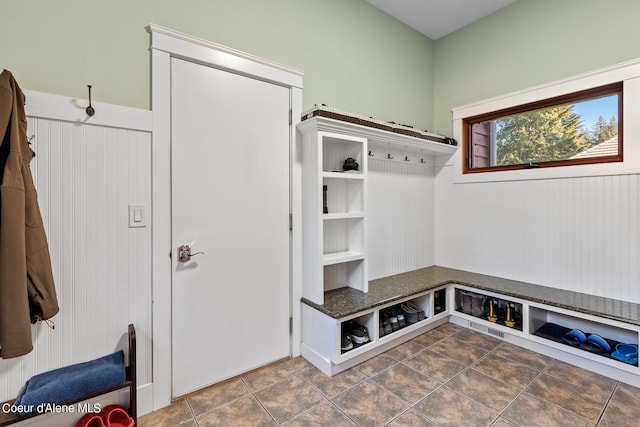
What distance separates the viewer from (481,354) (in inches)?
94.6

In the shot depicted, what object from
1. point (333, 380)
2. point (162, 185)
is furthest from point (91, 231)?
point (333, 380)

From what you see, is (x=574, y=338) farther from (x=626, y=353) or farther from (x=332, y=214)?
(x=332, y=214)

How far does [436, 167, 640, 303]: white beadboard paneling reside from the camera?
237cm

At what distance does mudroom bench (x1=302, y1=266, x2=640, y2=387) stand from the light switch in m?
1.29

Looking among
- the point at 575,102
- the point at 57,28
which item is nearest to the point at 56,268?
the point at 57,28

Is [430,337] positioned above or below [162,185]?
below

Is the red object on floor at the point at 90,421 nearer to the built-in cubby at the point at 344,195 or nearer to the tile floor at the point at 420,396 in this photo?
the tile floor at the point at 420,396

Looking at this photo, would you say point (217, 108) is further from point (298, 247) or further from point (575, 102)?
point (575, 102)

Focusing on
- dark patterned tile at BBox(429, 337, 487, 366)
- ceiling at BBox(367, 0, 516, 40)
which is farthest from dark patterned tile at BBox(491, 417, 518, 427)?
ceiling at BBox(367, 0, 516, 40)

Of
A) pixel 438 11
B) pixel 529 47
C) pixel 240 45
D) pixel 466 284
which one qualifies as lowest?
pixel 466 284

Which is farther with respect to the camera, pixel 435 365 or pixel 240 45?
pixel 435 365

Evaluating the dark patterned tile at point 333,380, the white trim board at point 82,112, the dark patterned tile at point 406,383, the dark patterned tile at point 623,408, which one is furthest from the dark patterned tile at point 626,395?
the white trim board at point 82,112

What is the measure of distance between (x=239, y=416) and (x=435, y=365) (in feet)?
4.70

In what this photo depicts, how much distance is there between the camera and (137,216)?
5.71ft
